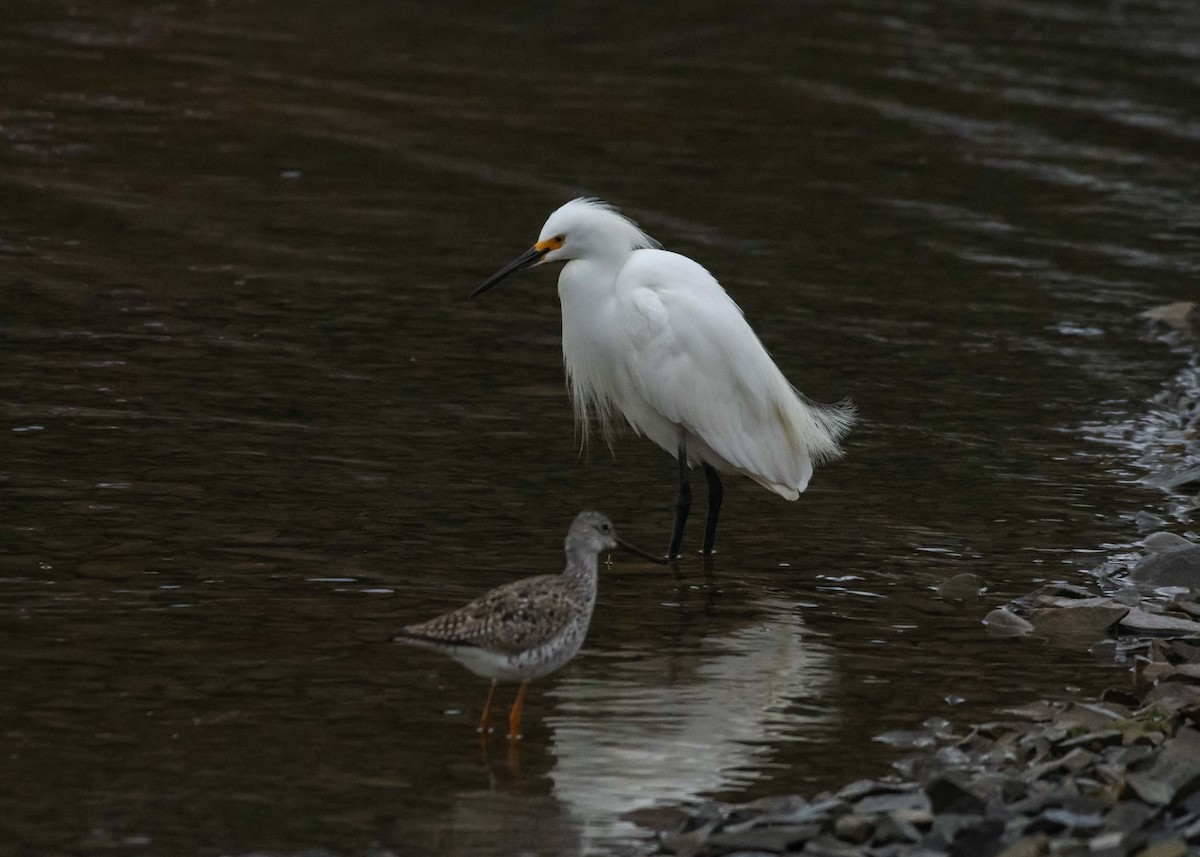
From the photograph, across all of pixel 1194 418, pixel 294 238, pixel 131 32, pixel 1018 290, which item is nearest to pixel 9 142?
pixel 294 238

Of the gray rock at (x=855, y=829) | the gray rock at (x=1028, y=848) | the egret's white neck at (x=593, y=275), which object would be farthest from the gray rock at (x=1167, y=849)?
the egret's white neck at (x=593, y=275)

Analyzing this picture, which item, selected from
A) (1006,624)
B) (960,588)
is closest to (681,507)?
(960,588)

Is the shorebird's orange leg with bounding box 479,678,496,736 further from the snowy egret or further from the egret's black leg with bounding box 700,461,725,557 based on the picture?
the egret's black leg with bounding box 700,461,725,557

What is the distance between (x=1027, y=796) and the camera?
5.74 meters

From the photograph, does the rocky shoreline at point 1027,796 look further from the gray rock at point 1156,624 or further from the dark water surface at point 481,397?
the dark water surface at point 481,397

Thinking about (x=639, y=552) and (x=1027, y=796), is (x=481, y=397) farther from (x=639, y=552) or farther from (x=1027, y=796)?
(x=1027, y=796)

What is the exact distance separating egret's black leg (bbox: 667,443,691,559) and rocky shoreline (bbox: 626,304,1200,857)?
2.17 metres

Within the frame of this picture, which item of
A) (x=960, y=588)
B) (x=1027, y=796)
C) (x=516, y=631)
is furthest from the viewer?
(x=960, y=588)

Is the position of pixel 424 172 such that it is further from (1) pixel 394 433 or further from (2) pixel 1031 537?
(2) pixel 1031 537

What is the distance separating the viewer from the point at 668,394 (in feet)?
30.0

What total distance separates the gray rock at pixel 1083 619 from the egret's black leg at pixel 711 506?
181 centimetres

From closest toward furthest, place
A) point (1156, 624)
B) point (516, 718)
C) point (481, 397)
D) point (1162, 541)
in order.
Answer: point (516, 718) < point (1156, 624) < point (1162, 541) < point (481, 397)

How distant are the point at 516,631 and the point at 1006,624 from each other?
8.41ft

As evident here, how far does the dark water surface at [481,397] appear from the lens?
21.1 feet
